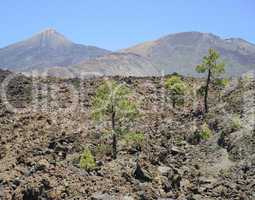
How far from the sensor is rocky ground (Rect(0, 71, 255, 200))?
51969 mm

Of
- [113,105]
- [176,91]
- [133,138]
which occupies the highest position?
[176,91]

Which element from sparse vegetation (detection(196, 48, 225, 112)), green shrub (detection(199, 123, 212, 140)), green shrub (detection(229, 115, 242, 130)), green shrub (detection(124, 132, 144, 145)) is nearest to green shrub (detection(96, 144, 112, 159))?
green shrub (detection(124, 132, 144, 145))

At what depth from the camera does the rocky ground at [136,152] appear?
2046 inches

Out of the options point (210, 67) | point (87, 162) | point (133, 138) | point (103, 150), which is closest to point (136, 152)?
point (133, 138)

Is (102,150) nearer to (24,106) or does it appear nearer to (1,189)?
(1,189)

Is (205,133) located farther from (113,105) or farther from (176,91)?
(176,91)

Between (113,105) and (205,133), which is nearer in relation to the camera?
(113,105)

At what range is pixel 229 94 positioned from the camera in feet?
282

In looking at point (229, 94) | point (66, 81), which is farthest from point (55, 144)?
point (66, 81)

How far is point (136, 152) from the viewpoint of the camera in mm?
64062

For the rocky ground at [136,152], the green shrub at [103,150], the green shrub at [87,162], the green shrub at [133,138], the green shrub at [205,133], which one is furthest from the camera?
the green shrub at [205,133]

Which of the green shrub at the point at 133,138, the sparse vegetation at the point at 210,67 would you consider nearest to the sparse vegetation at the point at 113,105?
the green shrub at the point at 133,138

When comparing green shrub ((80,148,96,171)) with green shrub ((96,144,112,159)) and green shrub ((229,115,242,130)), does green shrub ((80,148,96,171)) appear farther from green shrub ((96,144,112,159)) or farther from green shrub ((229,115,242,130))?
green shrub ((229,115,242,130))

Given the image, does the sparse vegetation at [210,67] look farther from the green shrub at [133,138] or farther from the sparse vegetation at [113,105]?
the green shrub at [133,138]
